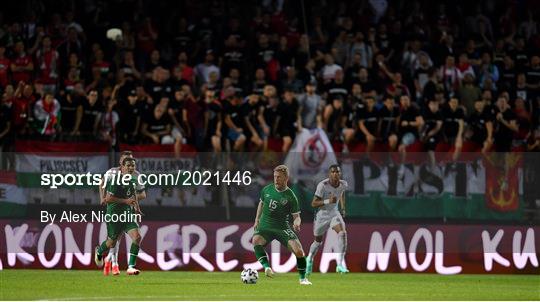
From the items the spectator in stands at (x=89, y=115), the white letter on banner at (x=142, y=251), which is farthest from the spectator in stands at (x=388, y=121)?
the spectator in stands at (x=89, y=115)

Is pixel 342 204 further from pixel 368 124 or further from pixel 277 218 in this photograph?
pixel 368 124

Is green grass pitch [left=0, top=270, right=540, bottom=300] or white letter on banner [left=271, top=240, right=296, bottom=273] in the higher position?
white letter on banner [left=271, top=240, right=296, bottom=273]

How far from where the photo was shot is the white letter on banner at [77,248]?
81.4 feet

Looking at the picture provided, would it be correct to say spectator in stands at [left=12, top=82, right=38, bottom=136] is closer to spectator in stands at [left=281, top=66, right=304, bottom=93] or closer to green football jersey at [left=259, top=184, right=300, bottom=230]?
spectator in stands at [left=281, top=66, right=304, bottom=93]

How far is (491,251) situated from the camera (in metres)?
25.6

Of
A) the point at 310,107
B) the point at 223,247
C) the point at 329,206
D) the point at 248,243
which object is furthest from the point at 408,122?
the point at 223,247

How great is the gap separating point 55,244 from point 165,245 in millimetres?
2128

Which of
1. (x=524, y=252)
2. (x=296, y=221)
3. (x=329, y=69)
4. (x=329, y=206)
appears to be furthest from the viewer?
Answer: (x=329, y=69)

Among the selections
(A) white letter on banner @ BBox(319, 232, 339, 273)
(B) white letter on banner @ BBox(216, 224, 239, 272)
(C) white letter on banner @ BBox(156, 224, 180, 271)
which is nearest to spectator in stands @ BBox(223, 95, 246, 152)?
(B) white letter on banner @ BBox(216, 224, 239, 272)

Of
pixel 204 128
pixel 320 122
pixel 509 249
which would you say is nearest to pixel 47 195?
pixel 204 128

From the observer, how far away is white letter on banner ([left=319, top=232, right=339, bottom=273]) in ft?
85.1

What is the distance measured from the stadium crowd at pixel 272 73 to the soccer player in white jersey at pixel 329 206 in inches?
107

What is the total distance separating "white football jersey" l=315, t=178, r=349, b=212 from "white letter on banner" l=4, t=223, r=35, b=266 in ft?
18.1

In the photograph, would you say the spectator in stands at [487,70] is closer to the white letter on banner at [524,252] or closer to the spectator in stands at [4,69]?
the white letter on banner at [524,252]
